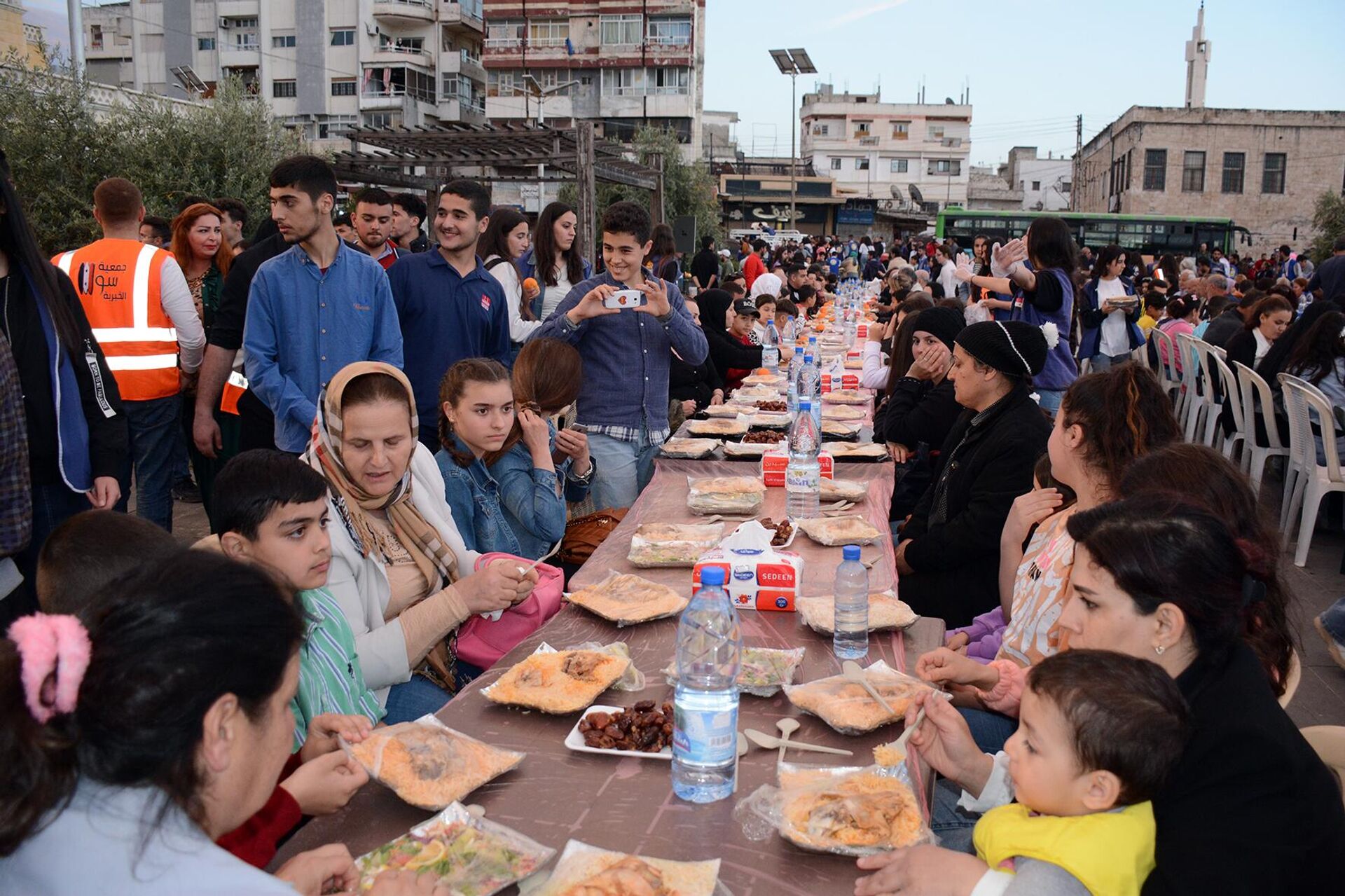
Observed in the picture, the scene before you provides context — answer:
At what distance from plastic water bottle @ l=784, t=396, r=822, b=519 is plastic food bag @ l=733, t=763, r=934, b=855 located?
1911 mm

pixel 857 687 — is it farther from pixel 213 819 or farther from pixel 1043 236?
pixel 1043 236

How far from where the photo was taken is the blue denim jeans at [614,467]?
4.97 meters

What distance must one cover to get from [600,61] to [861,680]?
42918mm

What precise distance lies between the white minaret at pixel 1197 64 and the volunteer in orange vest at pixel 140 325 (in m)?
52.8

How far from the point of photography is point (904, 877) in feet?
5.11

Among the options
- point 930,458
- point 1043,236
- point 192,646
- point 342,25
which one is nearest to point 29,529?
point 192,646

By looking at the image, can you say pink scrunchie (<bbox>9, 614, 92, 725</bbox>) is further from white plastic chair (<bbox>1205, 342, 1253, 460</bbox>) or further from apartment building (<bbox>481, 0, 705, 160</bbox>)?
apartment building (<bbox>481, 0, 705, 160</bbox>)

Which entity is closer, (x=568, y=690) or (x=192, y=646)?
(x=192, y=646)

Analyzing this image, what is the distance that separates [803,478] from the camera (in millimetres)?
3797

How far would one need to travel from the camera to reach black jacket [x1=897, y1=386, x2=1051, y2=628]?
3.64 metres

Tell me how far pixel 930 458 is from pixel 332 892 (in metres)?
4.36

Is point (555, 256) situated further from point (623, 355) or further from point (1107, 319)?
point (1107, 319)

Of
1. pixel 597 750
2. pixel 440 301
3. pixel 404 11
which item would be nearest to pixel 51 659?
pixel 597 750

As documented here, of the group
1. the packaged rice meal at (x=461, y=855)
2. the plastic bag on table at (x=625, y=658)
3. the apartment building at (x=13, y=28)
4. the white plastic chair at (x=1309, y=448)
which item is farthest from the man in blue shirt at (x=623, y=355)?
the apartment building at (x=13, y=28)
